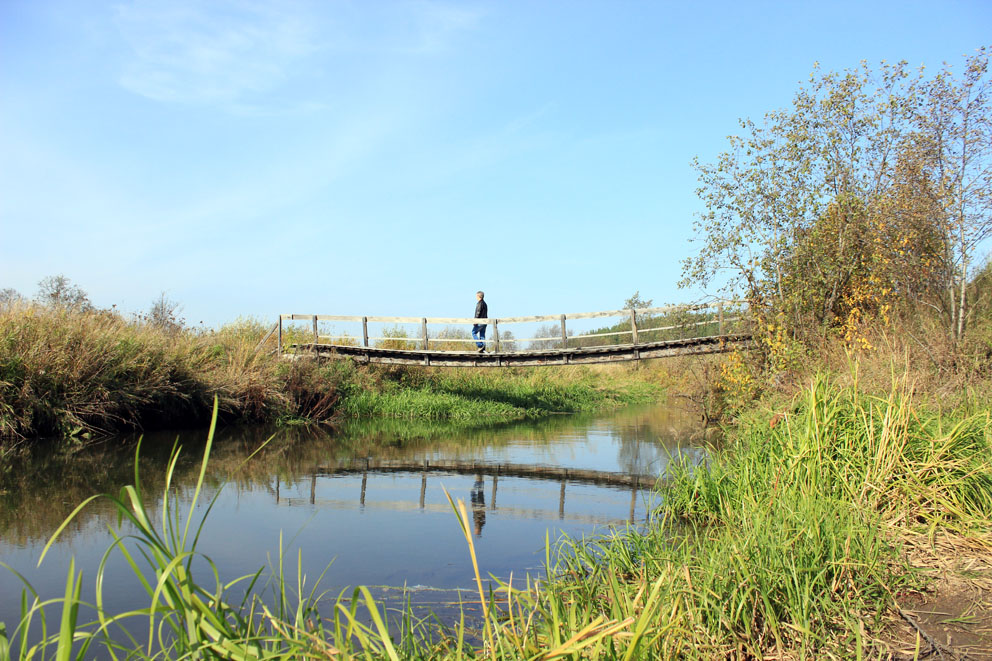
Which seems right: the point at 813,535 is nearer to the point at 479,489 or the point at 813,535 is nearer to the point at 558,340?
the point at 479,489

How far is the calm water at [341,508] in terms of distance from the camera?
18.5 ft

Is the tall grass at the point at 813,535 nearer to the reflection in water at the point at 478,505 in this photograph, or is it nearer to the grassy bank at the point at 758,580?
the grassy bank at the point at 758,580

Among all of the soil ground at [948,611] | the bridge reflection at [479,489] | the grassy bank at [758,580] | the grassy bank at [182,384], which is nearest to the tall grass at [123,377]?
the grassy bank at [182,384]

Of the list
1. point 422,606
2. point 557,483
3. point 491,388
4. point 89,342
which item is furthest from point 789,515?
point 491,388

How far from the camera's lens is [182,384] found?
15734 millimetres

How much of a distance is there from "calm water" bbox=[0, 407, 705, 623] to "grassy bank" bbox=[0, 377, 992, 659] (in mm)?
597

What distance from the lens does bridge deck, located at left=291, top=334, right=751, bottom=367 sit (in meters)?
17.7

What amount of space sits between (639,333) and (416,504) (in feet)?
38.3

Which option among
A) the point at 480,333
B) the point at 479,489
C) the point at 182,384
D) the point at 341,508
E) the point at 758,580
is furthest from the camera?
the point at 480,333

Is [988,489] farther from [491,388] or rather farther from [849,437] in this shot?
[491,388]

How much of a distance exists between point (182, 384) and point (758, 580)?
1452 cm

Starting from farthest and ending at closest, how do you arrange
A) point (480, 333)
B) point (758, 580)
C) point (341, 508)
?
point (480, 333) → point (341, 508) → point (758, 580)

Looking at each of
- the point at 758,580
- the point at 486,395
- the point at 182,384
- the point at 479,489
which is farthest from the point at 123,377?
the point at 758,580

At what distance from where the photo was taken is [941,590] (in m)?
3.95
